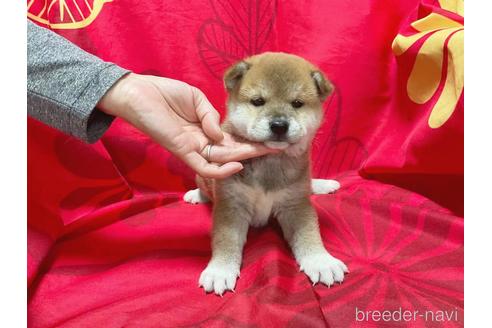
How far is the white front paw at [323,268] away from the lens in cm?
135

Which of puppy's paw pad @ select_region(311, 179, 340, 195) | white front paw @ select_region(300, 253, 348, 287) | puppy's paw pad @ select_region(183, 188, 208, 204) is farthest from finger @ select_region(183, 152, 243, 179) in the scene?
puppy's paw pad @ select_region(311, 179, 340, 195)

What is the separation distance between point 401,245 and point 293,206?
0.43 m

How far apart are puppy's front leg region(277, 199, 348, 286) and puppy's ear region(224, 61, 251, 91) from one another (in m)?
0.52

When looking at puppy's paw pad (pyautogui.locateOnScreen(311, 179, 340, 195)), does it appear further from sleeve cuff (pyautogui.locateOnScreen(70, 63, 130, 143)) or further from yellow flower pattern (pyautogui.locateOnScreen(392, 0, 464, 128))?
sleeve cuff (pyautogui.locateOnScreen(70, 63, 130, 143))

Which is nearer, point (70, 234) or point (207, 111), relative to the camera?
point (207, 111)

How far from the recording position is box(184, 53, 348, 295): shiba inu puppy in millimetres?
1436

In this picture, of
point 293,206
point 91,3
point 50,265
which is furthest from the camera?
point 91,3

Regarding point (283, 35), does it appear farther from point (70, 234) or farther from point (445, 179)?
point (70, 234)

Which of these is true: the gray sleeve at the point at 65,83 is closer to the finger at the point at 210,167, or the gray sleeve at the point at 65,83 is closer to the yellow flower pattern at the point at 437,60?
the finger at the point at 210,167

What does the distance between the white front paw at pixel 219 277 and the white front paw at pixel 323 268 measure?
0.24 m

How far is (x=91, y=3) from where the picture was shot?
1970mm

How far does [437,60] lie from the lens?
1.79 meters

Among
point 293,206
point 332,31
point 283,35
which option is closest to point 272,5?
point 283,35

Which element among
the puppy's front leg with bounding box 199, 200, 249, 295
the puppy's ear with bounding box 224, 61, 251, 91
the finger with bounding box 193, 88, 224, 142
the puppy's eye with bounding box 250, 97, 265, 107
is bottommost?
the puppy's front leg with bounding box 199, 200, 249, 295
